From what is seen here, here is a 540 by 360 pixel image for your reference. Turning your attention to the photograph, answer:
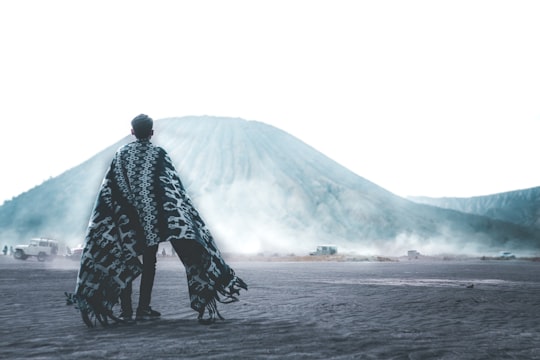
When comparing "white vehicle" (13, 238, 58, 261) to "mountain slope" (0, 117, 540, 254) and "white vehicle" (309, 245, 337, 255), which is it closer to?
"white vehicle" (309, 245, 337, 255)

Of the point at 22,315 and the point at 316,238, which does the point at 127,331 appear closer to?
the point at 22,315

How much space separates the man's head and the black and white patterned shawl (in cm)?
18

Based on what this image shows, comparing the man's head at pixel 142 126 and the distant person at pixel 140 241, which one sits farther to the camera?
the man's head at pixel 142 126

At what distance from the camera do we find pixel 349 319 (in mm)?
5043

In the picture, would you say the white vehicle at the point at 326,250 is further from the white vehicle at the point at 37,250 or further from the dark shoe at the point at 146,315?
the dark shoe at the point at 146,315

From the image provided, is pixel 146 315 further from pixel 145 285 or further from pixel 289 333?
pixel 289 333

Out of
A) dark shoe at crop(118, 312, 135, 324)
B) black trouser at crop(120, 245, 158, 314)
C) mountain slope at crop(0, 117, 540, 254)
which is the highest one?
mountain slope at crop(0, 117, 540, 254)

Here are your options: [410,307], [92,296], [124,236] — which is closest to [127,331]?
[92,296]

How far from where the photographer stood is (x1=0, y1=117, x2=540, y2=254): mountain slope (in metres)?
104

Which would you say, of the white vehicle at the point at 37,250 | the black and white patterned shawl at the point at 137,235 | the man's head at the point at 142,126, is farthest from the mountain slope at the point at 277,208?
the black and white patterned shawl at the point at 137,235

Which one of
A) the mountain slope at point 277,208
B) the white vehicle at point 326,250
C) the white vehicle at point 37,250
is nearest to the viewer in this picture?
the white vehicle at point 37,250

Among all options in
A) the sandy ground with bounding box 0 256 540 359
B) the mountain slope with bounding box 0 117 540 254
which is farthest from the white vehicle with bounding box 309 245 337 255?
the sandy ground with bounding box 0 256 540 359

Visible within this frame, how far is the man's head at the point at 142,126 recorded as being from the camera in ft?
17.7

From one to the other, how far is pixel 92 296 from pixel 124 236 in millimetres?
613
